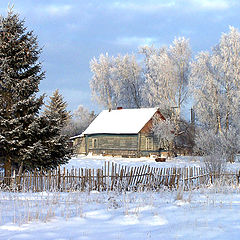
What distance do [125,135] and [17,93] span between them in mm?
24155

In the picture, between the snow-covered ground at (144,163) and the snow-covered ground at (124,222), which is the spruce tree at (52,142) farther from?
the snow-covered ground at (144,163)

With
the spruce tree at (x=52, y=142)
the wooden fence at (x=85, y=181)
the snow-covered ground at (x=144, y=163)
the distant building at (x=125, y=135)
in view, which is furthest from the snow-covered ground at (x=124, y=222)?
the distant building at (x=125, y=135)

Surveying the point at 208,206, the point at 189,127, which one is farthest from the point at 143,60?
the point at 208,206

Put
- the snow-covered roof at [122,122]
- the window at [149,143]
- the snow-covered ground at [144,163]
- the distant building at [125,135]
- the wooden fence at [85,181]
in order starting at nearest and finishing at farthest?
the wooden fence at [85,181], the snow-covered ground at [144,163], the distant building at [125,135], the snow-covered roof at [122,122], the window at [149,143]

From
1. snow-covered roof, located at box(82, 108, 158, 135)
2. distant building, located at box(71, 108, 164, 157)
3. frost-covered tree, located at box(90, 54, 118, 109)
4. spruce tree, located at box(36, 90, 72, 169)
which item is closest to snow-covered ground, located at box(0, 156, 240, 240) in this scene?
spruce tree, located at box(36, 90, 72, 169)

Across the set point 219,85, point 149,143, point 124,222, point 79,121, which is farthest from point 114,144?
point 124,222

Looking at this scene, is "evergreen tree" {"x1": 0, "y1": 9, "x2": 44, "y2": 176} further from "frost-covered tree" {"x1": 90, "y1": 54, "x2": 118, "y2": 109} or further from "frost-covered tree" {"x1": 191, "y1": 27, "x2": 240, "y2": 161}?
"frost-covered tree" {"x1": 90, "y1": 54, "x2": 118, "y2": 109}

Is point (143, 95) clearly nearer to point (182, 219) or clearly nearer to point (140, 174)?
point (140, 174)

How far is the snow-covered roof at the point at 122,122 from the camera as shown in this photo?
36312 mm

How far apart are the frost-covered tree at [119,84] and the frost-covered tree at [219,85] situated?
598 inches

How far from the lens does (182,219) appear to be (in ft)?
19.6

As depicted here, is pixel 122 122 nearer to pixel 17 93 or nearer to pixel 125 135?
pixel 125 135

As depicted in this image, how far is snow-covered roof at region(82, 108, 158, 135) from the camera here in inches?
1430

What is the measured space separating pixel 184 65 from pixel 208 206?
32450 mm
